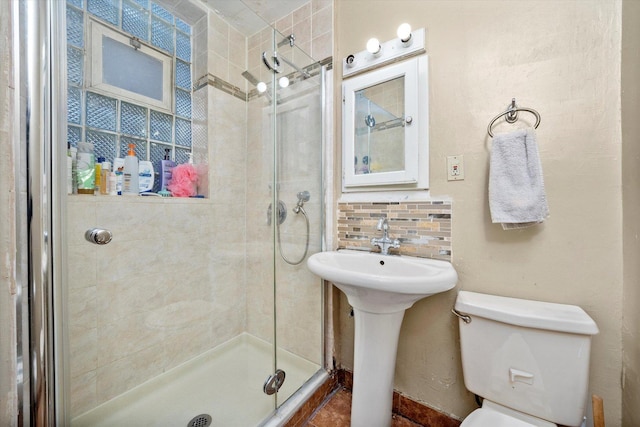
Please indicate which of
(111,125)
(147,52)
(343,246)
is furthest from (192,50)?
(343,246)

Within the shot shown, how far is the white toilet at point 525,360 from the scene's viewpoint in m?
0.80

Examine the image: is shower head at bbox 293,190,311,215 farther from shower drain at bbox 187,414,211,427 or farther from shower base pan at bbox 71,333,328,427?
shower drain at bbox 187,414,211,427

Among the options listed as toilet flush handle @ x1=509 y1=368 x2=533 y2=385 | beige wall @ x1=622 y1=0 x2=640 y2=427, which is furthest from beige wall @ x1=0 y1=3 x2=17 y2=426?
beige wall @ x1=622 y1=0 x2=640 y2=427

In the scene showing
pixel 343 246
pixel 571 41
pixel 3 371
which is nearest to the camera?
pixel 3 371

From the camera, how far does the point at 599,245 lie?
0.88 meters

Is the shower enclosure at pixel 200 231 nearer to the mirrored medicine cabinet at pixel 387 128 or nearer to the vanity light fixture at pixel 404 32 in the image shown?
the mirrored medicine cabinet at pixel 387 128

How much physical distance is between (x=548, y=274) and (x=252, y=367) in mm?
1474

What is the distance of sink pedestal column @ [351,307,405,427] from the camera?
3.40 ft

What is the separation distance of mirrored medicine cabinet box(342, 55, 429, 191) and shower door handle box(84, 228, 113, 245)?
1064 millimetres

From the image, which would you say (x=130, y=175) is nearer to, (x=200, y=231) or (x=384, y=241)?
(x=200, y=231)

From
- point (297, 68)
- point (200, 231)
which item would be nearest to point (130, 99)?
point (200, 231)

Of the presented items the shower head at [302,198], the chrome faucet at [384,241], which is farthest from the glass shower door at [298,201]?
the chrome faucet at [384,241]

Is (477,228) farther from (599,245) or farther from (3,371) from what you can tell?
(3,371)

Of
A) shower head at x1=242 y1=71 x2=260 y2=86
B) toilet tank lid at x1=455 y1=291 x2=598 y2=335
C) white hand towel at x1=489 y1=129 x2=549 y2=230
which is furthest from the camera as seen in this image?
shower head at x1=242 y1=71 x2=260 y2=86
